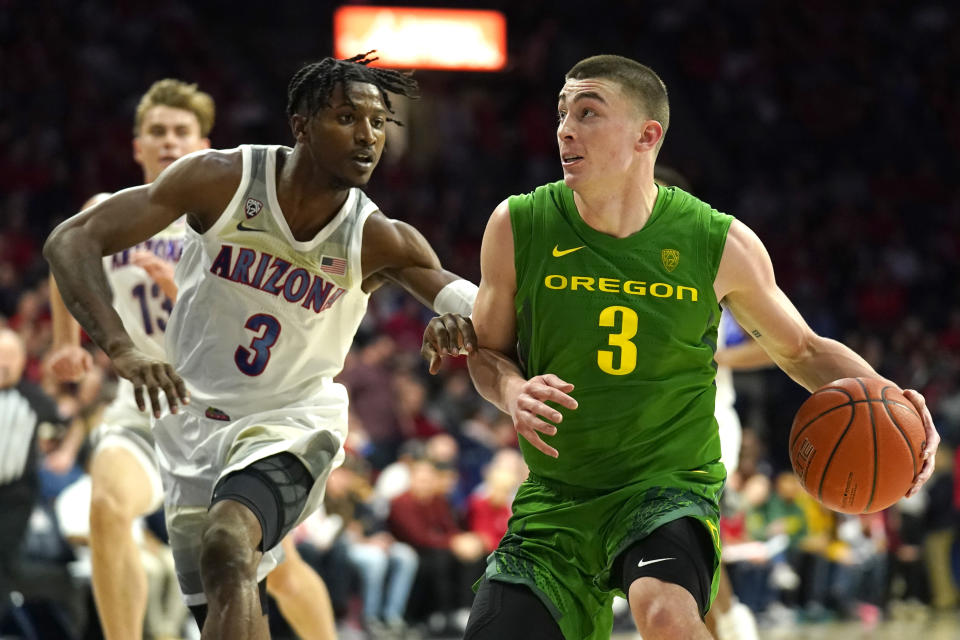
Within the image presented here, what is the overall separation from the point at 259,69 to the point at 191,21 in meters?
1.12

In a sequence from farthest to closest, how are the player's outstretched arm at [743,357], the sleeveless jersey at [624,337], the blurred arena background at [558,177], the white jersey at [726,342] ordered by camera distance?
the blurred arena background at [558,177] → the white jersey at [726,342] → the player's outstretched arm at [743,357] → the sleeveless jersey at [624,337]

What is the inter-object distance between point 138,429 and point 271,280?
1.35 metres

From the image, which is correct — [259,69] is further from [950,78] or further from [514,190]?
[950,78]

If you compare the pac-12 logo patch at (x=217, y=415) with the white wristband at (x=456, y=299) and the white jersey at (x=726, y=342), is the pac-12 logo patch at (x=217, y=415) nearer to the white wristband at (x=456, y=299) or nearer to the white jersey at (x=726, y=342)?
the white wristband at (x=456, y=299)

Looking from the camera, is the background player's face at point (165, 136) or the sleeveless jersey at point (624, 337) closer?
the sleeveless jersey at point (624, 337)

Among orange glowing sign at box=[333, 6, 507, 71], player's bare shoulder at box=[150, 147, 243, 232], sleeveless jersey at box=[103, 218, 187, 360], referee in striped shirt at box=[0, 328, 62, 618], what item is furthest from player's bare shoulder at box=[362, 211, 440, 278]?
orange glowing sign at box=[333, 6, 507, 71]

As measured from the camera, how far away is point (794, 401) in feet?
49.8

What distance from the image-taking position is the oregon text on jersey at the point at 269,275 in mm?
4203

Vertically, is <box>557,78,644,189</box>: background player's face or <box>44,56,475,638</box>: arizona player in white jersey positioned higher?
<box>557,78,644,189</box>: background player's face

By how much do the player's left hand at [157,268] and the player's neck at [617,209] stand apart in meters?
1.92

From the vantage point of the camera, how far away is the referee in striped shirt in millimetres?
6824

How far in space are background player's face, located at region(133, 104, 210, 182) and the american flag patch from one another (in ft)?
4.70

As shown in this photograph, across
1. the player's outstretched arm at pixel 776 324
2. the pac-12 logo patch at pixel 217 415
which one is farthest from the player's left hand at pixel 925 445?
the pac-12 logo patch at pixel 217 415

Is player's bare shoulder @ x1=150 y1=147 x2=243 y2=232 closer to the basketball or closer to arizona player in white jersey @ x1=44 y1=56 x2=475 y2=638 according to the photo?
arizona player in white jersey @ x1=44 y1=56 x2=475 y2=638
